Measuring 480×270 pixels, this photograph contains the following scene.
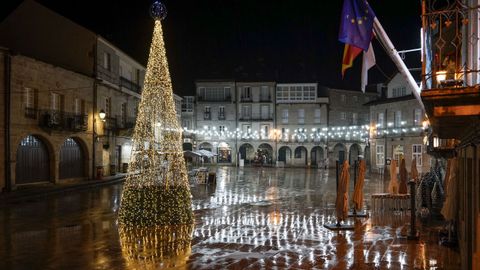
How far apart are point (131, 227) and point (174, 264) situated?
4344 mm

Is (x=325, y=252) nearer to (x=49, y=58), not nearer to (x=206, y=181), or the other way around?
(x=206, y=181)

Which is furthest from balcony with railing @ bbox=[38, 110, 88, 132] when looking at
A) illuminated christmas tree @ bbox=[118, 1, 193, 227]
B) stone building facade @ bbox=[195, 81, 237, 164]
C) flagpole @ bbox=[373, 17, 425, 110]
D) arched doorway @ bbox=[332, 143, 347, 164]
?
arched doorway @ bbox=[332, 143, 347, 164]

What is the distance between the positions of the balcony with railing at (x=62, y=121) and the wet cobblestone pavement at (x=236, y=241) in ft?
25.4

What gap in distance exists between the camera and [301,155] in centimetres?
6209

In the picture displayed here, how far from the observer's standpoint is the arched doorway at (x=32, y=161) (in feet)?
77.9

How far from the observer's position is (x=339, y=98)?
6194 centimetres

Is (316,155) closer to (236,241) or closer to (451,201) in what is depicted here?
(236,241)

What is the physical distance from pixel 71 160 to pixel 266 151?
3776 centimetres

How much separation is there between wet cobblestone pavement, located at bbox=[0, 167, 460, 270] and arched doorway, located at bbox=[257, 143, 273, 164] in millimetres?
44056

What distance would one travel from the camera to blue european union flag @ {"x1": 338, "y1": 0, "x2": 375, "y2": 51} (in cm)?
858

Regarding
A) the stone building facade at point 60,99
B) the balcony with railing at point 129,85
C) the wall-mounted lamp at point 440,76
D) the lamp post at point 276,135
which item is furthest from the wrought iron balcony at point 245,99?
the wall-mounted lamp at point 440,76

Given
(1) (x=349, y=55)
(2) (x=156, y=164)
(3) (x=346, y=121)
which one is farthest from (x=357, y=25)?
(3) (x=346, y=121)

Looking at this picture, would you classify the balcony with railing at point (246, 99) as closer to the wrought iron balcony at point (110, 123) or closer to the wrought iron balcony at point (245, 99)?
the wrought iron balcony at point (245, 99)

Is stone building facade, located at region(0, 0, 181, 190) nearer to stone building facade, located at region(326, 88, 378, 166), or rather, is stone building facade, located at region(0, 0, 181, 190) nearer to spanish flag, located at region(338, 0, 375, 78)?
spanish flag, located at region(338, 0, 375, 78)
